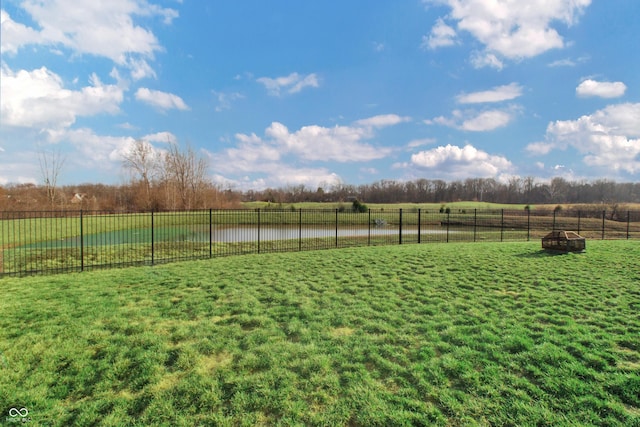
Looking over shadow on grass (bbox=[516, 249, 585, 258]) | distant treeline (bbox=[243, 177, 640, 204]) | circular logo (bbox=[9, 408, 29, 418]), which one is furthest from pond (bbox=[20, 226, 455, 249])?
distant treeline (bbox=[243, 177, 640, 204])

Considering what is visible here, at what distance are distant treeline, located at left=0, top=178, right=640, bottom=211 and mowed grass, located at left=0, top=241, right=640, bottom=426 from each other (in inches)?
1246

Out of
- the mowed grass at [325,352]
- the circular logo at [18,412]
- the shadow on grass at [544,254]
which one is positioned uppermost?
the shadow on grass at [544,254]

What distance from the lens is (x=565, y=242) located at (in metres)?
9.60

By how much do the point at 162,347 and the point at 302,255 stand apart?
667 cm

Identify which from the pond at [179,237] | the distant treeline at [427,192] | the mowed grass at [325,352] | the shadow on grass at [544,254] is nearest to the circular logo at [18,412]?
the mowed grass at [325,352]

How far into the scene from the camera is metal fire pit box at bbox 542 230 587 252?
9523 mm

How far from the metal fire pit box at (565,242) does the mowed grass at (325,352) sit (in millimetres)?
3959

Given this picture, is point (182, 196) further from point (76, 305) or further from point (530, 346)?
point (530, 346)

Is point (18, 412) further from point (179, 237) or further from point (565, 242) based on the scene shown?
point (179, 237)

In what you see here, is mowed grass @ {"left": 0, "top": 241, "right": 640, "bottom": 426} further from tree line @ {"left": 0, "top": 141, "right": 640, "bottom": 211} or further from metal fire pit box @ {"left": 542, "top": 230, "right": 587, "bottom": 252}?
tree line @ {"left": 0, "top": 141, "right": 640, "bottom": 211}

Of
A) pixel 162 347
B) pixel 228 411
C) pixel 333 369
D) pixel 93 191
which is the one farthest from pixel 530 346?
pixel 93 191

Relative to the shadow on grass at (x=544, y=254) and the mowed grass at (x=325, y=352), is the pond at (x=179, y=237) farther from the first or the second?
the mowed grass at (x=325, y=352)

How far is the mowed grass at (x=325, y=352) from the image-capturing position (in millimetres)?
2479

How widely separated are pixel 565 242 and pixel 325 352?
10.0 m
